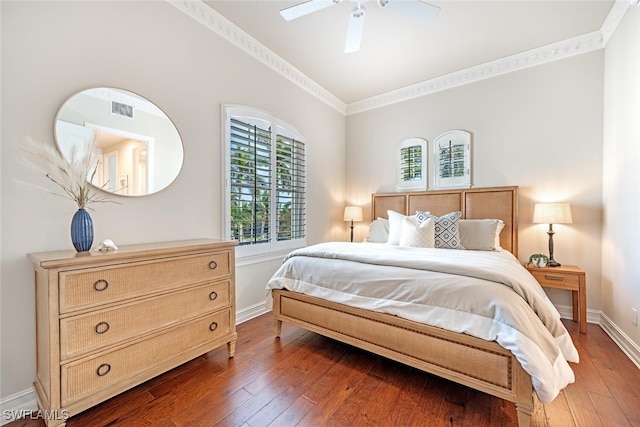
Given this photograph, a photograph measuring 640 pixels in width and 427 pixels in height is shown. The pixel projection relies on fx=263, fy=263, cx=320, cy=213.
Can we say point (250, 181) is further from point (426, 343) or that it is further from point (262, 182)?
point (426, 343)

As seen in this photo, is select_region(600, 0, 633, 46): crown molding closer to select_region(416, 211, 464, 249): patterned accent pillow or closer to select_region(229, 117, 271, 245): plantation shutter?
select_region(416, 211, 464, 249): patterned accent pillow

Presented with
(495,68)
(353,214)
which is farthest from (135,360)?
(495,68)

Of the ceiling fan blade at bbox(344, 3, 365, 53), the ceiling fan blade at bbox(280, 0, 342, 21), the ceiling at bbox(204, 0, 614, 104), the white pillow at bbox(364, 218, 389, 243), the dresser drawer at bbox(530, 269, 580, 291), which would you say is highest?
the ceiling at bbox(204, 0, 614, 104)

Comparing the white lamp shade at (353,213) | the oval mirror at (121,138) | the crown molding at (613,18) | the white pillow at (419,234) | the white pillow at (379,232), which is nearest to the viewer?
the oval mirror at (121,138)

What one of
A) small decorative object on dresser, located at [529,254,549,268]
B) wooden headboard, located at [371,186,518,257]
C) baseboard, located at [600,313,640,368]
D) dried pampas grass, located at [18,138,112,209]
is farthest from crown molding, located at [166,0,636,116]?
baseboard, located at [600,313,640,368]

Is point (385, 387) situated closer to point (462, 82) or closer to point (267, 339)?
point (267, 339)

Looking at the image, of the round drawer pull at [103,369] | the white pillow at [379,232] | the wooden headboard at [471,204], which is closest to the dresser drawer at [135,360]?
the round drawer pull at [103,369]

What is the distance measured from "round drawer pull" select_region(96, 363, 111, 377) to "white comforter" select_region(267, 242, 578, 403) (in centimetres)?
134

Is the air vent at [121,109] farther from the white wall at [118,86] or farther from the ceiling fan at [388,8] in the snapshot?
the ceiling fan at [388,8]

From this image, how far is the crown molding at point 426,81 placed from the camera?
2.40 m

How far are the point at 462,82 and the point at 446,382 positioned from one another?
11.6 ft

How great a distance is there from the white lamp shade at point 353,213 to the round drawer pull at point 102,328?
323cm

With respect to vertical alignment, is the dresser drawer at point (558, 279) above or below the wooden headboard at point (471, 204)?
below

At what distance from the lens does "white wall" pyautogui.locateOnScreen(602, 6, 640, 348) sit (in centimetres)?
207
